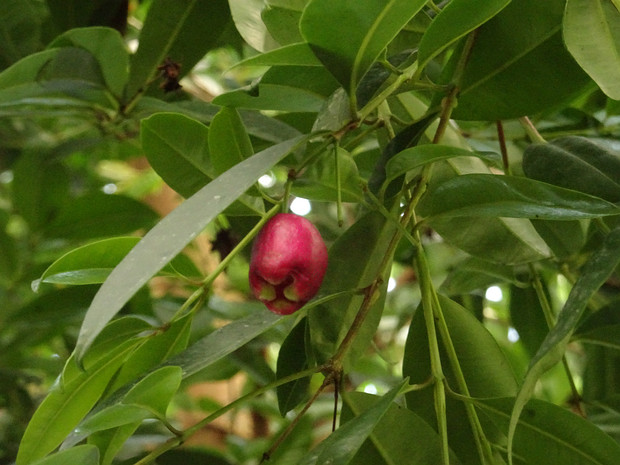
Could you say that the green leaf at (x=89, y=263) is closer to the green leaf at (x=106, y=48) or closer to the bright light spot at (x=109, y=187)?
the green leaf at (x=106, y=48)

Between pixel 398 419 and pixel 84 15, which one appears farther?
pixel 84 15

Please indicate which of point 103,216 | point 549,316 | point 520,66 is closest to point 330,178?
point 520,66

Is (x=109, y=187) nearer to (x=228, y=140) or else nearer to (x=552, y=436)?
(x=228, y=140)

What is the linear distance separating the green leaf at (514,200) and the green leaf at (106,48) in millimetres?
390

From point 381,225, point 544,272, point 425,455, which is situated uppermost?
point 544,272

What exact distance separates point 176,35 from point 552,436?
0.51 m

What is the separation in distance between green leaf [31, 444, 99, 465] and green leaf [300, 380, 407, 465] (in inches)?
5.1

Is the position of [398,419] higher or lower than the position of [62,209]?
lower

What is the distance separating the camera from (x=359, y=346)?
1.82 ft

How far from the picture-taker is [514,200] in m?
0.46

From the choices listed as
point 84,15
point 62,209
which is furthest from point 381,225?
point 62,209

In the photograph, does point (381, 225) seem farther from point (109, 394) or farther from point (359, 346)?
point (109, 394)

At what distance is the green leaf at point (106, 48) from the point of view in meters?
0.73

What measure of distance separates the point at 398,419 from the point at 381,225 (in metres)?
0.13
